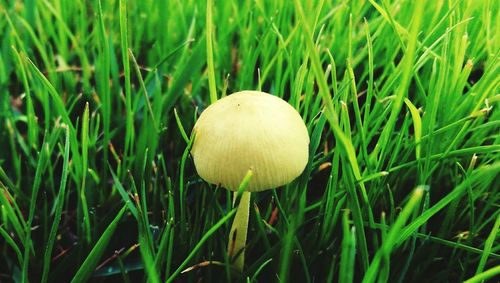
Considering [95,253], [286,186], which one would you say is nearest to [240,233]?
[286,186]

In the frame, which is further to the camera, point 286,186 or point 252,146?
point 286,186

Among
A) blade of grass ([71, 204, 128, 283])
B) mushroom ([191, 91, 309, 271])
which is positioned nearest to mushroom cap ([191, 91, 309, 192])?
mushroom ([191, 91, 309, 271])

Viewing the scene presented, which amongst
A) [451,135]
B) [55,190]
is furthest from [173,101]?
[451,135]

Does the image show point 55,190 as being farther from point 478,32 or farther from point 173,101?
point 478,32

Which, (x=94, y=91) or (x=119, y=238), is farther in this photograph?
(x=94, y=91)

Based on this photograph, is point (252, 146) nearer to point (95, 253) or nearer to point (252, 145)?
point (252, 145)

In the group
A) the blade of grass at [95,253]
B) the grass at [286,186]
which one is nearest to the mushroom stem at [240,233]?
the grass at [286,186]
